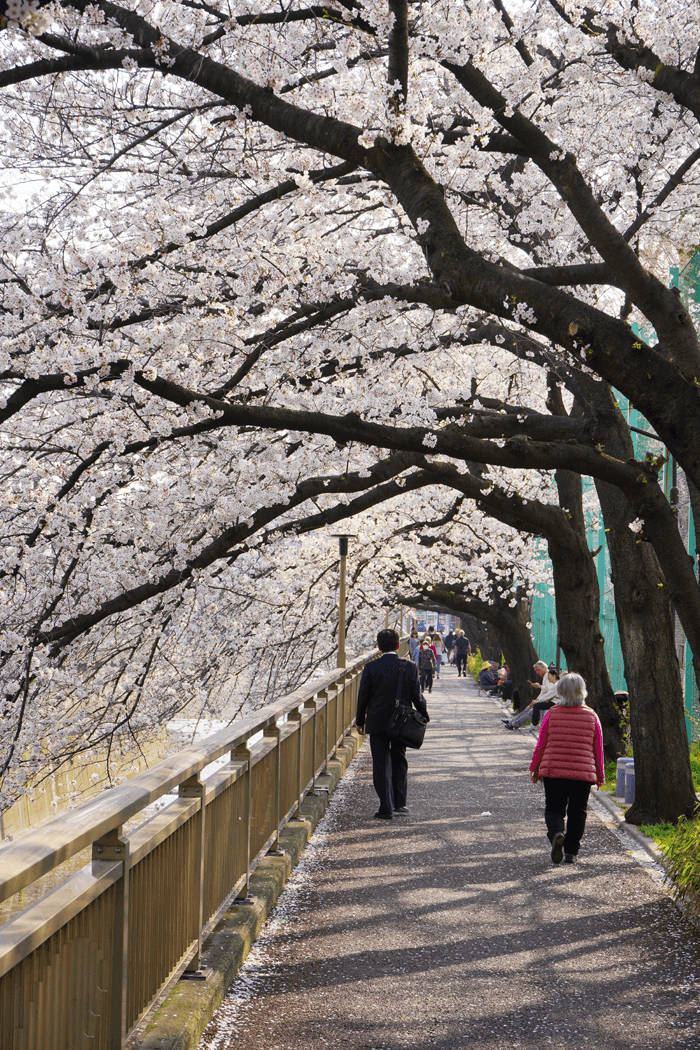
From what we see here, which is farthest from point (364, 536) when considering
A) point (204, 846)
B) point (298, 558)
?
point (204, 846)

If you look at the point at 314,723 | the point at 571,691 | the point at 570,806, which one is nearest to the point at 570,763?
the point at 570,806

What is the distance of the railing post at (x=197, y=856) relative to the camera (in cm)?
466

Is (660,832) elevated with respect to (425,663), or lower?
lower

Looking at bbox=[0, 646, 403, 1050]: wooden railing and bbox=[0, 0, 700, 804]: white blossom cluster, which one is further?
bbox=[0, 0, 700, 804]: white blossom cluster

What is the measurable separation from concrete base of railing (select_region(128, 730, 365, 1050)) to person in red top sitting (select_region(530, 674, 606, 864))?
2058mm

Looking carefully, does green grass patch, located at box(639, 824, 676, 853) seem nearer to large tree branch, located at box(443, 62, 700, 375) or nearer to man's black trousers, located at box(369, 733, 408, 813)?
man's black trousers, located at box(369, 733, 408, 813)

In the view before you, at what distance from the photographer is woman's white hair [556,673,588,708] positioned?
8.91 metres

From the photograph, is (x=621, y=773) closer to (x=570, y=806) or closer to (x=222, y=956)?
(x=570, y=806)

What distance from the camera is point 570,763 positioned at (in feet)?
29.0

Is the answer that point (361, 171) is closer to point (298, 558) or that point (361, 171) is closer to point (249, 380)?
point (249, 380)

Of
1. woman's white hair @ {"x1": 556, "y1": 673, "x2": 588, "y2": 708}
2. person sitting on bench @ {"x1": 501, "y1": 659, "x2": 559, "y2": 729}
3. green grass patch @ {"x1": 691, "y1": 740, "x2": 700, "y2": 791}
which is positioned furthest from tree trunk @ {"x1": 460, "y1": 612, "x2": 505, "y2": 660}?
woman's white hair @ {"x1": 556, "y1": 673, "x2": 588, "y2": 708}

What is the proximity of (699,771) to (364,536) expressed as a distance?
41.8ft

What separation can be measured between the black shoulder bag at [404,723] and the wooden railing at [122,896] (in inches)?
150

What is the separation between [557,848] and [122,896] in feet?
18.9
